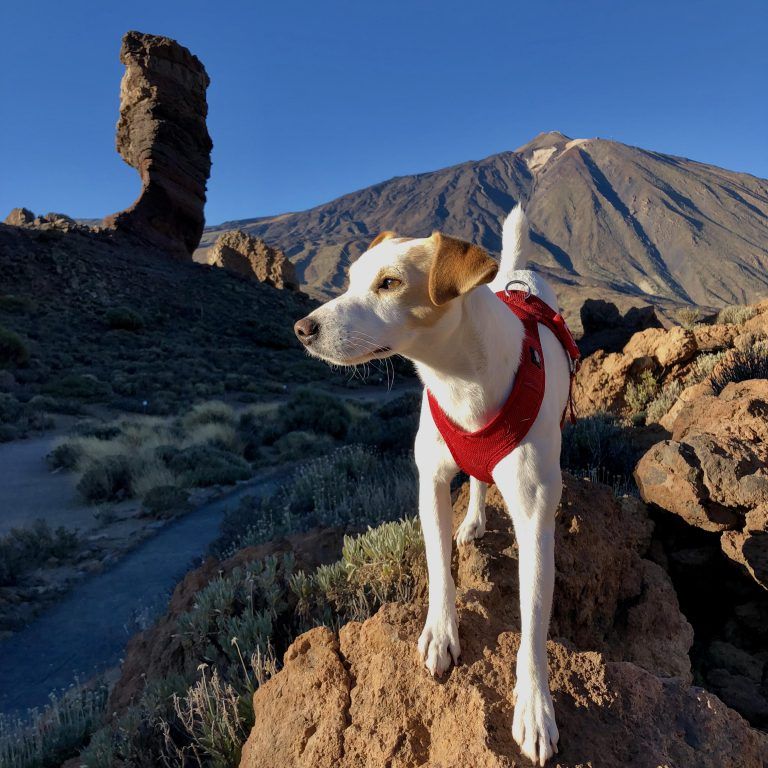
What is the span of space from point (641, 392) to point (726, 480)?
3959mm

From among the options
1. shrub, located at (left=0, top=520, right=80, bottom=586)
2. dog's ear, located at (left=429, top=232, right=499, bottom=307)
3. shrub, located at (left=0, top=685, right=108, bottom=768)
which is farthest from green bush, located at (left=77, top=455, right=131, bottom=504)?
dog's ear, located at (left=429, top=232, right=499, bottom=307)

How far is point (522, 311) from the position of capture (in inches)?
113

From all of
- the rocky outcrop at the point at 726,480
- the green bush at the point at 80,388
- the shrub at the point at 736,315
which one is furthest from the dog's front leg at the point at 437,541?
the green bush at the point at 80,388

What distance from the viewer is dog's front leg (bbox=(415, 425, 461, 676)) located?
2152 mm

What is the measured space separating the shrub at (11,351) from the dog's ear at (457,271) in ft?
68.5

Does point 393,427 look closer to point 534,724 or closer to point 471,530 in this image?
point 471,530

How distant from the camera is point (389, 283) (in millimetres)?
2068

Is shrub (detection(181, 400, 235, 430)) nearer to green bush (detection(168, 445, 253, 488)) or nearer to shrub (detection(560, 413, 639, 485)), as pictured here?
green bush (detection(168, 445, 253, 488))

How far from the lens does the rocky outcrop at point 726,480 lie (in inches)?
140

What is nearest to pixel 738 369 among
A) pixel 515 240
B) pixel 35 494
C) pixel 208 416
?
pixel 515 240

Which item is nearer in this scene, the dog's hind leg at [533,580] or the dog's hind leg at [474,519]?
the dog's hind leg at [533,580]

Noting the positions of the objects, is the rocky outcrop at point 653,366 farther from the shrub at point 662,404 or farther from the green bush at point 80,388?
the green bush at point 80,388

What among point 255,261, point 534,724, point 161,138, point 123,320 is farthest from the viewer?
point 255,261

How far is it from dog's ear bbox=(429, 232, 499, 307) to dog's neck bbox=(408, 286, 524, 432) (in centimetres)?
11
